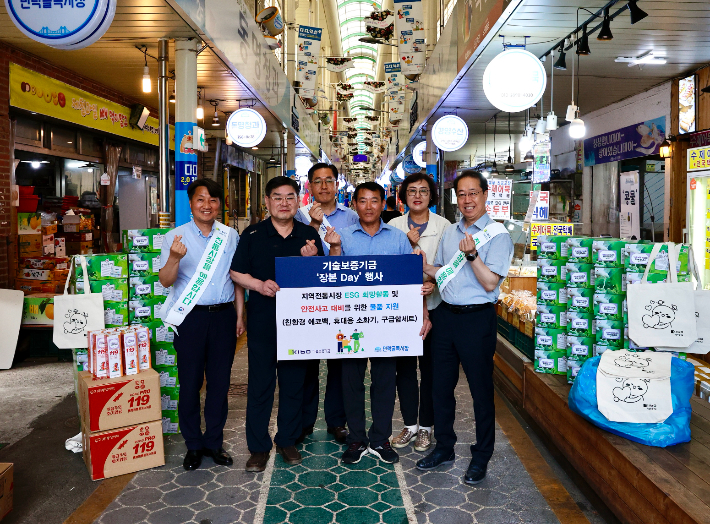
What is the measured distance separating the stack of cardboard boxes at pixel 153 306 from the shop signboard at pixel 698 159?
24.6ft

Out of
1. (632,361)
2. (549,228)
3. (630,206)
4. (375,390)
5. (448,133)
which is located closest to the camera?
(632,361)

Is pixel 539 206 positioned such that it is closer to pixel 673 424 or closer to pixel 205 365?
pixel 673 424

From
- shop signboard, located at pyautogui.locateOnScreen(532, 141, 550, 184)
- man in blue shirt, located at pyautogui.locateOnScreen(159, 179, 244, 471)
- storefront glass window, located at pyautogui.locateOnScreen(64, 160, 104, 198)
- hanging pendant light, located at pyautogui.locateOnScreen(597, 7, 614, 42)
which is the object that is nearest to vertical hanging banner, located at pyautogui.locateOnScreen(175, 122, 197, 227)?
man in blue shirt, located at pyautogui.locateOnScreen(159, 179, 244, 471)

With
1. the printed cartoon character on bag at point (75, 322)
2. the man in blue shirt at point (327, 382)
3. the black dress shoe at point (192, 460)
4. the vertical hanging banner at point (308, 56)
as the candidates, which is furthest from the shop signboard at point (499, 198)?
the vertical hanging banner at point (308, 56)

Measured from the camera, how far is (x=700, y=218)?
8312 mm

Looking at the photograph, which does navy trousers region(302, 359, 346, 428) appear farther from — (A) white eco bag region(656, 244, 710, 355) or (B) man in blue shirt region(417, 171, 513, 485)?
(A) white eco bag region(656, 244, 710, 355)

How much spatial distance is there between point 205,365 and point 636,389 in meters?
2.66

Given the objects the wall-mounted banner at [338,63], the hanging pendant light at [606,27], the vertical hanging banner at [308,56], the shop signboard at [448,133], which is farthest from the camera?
the wall-mounted banner at [338,63]

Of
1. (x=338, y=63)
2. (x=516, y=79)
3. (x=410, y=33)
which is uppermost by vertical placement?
(x=338, y=63)

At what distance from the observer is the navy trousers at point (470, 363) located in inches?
140

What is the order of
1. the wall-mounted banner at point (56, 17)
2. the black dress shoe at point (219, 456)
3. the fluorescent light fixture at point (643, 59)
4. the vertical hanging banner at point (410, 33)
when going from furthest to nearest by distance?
the vertical hanging banner at point (410, 33)
the fluorescent light fixture at point (643, 59)
the black dress shoe at point (219, 456)
the wall-mounted banner at point (56, 17)

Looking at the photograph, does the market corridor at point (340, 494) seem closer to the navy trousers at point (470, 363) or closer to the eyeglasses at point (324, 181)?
the navy trousers at point (470, 363)

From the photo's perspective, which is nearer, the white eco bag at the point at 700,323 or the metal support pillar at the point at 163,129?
the white eco bag at the point at 700,323

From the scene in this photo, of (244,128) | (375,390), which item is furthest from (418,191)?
(244,128)
